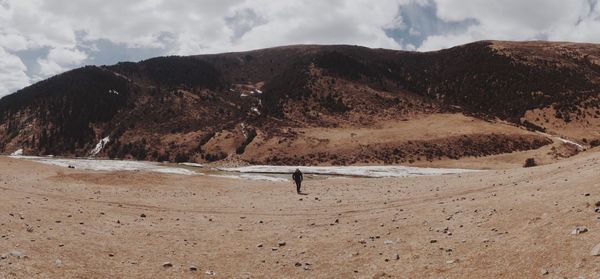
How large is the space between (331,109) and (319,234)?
Answer: 80.3 metres

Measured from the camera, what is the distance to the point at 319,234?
2064 cm

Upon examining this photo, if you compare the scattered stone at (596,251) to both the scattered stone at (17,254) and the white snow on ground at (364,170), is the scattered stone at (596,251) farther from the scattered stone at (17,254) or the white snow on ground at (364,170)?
the white snow on ground at (364,170)

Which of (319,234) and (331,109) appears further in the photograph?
(331,109)

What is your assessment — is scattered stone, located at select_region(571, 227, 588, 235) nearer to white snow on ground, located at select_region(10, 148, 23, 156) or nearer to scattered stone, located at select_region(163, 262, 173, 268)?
scattered stone, located at select_region(163, 262, 173, 268)

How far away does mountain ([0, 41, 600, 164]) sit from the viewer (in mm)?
77688

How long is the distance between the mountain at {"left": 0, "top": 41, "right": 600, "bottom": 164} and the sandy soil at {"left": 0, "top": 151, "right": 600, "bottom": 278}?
43.9 m

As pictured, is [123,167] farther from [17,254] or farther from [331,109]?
[17,254]

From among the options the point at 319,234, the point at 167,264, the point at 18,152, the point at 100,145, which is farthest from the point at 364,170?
the point at 18,152

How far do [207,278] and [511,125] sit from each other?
3230 inches

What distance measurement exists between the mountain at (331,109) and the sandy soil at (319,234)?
43.9 meters

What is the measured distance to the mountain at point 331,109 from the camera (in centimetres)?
7769

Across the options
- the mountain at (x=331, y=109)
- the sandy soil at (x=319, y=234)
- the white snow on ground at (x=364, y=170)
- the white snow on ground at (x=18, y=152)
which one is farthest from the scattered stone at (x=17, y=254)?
the white snow on ground at (x=18, y=152)

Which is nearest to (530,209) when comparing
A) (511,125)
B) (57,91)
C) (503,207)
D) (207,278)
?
(503,207)

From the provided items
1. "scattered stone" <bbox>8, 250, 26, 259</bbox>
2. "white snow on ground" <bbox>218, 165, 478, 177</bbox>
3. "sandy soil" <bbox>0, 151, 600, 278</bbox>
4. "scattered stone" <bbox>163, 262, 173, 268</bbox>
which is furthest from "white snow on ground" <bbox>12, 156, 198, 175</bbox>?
"scattered stone" <bbox>8, 250, 26, 259</bbox>
